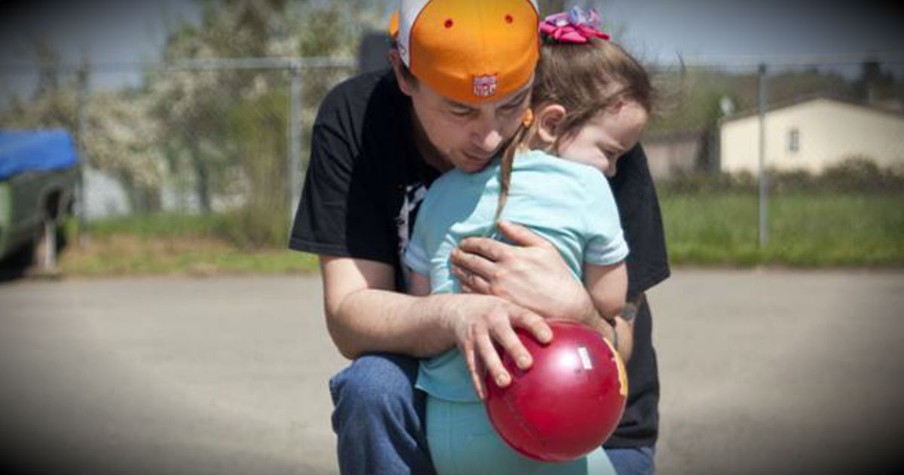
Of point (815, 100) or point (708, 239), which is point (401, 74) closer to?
point (708, 239)

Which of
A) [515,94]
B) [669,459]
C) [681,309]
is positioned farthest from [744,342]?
[515,94]

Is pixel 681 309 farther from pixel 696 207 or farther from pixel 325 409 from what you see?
pixel 696 207

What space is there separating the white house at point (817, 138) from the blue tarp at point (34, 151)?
7137 mm

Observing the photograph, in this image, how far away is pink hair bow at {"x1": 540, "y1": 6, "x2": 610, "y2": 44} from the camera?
97.0 inches

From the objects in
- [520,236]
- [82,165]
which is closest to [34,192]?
[82,165]

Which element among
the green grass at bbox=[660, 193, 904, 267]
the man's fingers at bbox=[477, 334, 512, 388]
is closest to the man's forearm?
the man's fingers at bbox=[477, 334, 512, 388]

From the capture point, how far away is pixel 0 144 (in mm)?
10797

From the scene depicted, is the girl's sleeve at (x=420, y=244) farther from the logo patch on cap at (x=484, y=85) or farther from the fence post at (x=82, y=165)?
the fence post at (x=82, y=165)

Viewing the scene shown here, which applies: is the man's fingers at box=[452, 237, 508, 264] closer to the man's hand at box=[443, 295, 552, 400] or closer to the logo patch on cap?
the man's hand at box=[443, 295, 552, 400]

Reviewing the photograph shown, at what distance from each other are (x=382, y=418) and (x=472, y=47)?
2.53 ft

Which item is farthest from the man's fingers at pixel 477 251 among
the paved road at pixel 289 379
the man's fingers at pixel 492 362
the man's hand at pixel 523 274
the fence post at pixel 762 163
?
the fence post at pixel 762 163

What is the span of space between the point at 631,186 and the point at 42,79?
11302 millimetres

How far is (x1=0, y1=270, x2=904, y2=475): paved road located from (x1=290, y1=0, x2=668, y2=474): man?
1725 millimetres

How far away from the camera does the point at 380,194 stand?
2592 millimetres
